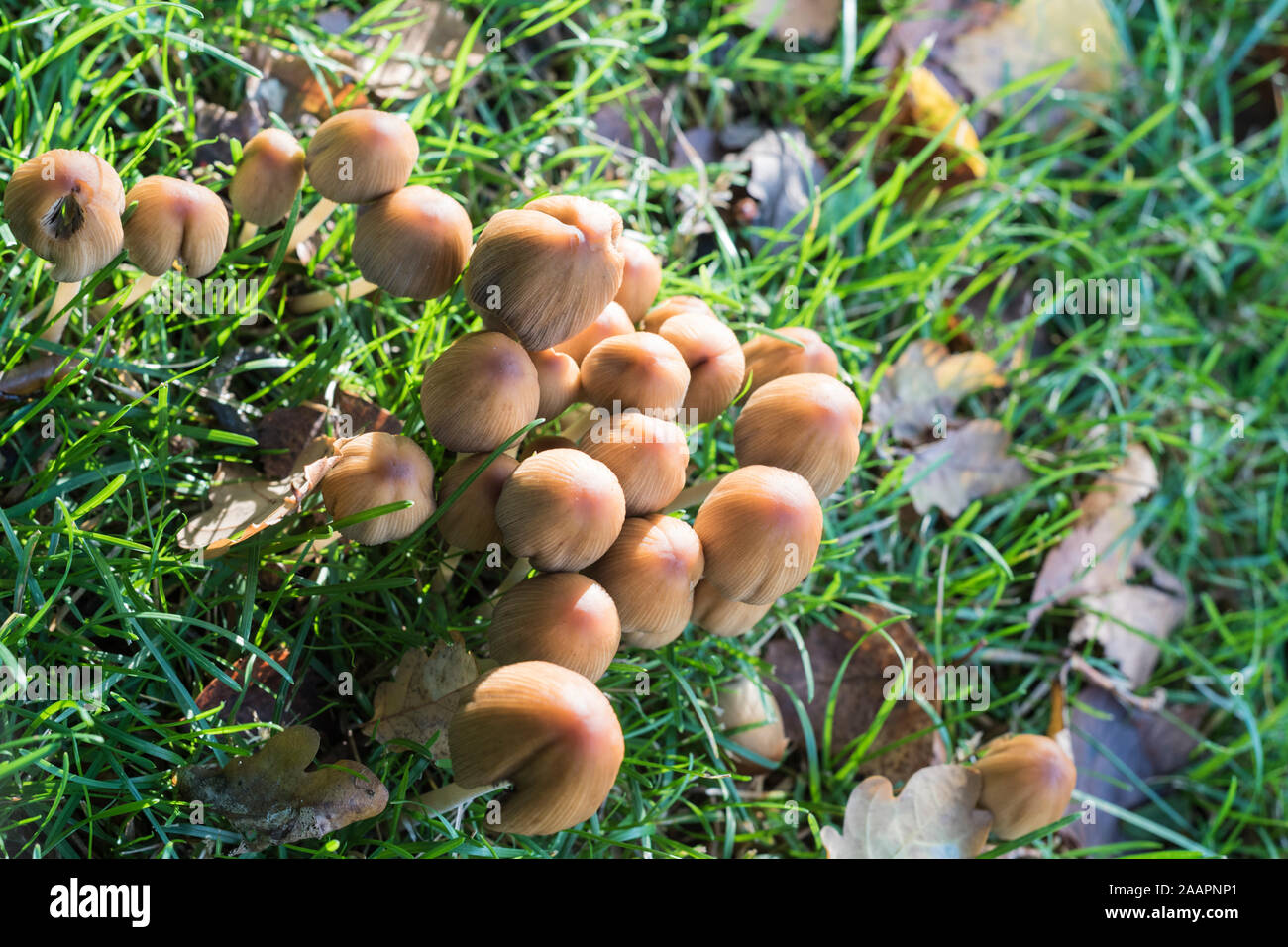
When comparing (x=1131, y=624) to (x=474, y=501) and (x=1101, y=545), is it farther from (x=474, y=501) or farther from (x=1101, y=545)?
(x=474, y=501)

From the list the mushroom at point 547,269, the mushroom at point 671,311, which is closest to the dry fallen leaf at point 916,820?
the mushroom at point 671,311

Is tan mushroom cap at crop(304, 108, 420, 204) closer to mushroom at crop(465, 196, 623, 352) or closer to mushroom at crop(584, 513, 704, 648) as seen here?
mushroom at crop(465, 196, 623, 352)

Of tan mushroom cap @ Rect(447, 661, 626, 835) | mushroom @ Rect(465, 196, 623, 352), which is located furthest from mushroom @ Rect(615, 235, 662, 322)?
tan mushroom cap @ Rect(447, 661, 626, 835)

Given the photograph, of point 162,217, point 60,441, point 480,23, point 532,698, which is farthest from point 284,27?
point 532,698

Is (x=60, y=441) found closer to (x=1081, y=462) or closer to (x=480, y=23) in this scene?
(x=480, y=23)

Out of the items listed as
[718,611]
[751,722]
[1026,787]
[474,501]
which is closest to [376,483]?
[474,501]

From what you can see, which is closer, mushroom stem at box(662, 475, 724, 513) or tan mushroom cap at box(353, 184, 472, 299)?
tan mushroom cap at box(353, 184, 472, 299)

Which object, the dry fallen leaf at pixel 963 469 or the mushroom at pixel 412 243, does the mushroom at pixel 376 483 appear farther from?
the dry fallen leaf at pixel 963 469
